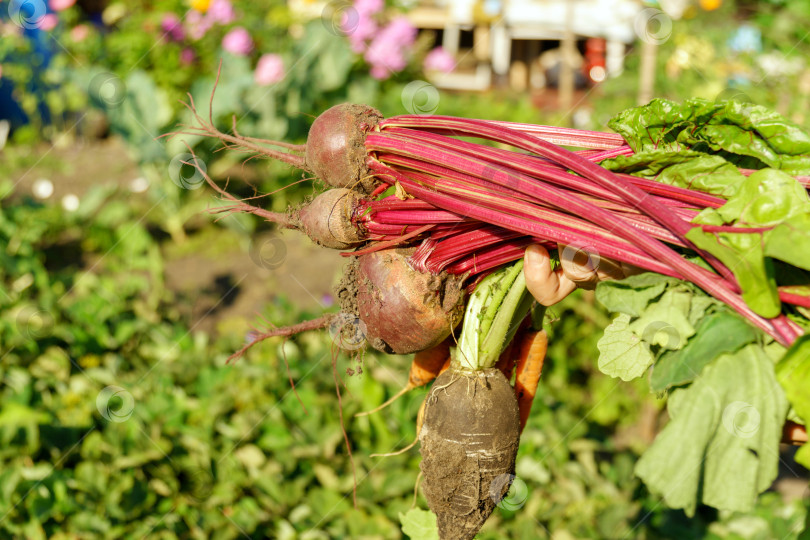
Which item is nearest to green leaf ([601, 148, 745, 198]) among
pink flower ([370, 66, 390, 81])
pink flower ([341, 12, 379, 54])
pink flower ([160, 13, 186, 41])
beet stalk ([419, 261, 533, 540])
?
beet stalk ([419, 261, 533, 540])

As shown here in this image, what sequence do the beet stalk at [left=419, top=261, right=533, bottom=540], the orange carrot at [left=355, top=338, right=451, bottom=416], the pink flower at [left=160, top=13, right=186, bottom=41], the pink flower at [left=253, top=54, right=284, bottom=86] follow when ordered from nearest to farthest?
the beet stalk at [left=419, top=261, right=533, bottom=540]
the orange carrot at [left=355, top=338, right=451, bottom=416]
the pink flower at [left=253, top=54, right=284, bottom=86]
the pink flower at [left=160, top=13, right=186, bottom=41]

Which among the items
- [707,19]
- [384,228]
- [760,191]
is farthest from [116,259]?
[707,19]

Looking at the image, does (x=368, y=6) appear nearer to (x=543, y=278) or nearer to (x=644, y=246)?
(x=543, y=278)

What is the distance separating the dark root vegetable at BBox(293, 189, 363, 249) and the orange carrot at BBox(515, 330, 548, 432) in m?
0.61

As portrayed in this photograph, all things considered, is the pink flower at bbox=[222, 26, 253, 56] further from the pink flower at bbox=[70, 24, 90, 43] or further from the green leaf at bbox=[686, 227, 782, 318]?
the green leaf at bbox=[686, 227, 782, 318]

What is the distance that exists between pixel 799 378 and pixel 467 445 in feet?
2.71

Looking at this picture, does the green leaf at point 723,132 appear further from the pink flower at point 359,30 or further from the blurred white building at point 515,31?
the blurred white building at point 515,31

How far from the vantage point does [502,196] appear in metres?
1.30

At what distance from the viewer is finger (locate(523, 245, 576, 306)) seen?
1.41 metres

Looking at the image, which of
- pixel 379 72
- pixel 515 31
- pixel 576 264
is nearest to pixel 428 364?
pixel 576 264

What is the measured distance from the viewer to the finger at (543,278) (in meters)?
1.41

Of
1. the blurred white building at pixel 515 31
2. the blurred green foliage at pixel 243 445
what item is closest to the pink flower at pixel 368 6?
the blurred white building at pixel 515 31

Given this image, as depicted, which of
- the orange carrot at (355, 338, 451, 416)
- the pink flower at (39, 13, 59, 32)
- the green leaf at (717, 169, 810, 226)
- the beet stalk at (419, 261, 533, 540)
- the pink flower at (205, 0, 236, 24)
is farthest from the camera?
the pink flower at (39, 13, 59, 32)

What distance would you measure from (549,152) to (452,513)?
104 centimetres
